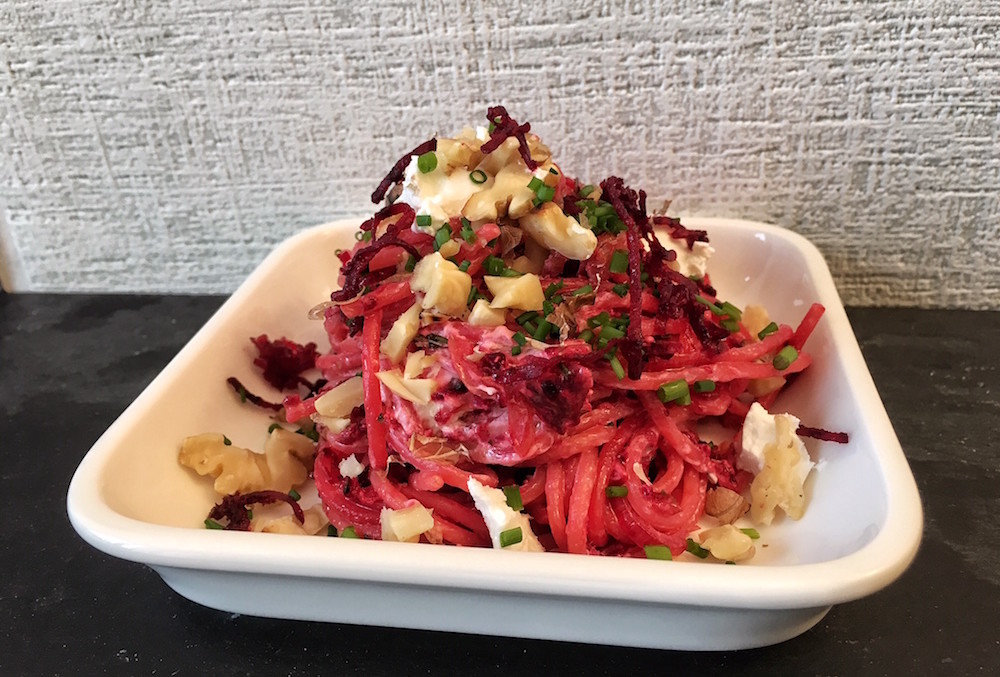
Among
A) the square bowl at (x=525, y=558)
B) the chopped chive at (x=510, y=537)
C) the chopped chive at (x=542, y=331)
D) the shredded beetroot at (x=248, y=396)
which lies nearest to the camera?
the square bowl at (x=525, y=558)

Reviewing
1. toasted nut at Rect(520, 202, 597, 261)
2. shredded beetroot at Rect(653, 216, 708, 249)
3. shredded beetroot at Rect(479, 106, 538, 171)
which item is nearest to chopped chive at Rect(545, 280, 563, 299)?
toasted nut at Rect(520, 202, 597, 261)

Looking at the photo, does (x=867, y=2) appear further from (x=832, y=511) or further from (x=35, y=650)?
(x=35, y=650)

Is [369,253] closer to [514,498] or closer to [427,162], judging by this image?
[427,162]

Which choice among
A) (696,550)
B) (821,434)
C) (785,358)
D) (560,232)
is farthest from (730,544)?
(560,232)

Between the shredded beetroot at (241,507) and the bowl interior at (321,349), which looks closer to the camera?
the bowl interior at (321,349)

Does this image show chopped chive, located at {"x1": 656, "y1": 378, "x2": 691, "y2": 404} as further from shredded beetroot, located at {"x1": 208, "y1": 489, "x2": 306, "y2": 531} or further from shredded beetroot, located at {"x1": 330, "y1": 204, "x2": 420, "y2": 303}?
shredded beetroot, located at {"x1": 208, "y1": 489, "x2": 306, "y2": 531}

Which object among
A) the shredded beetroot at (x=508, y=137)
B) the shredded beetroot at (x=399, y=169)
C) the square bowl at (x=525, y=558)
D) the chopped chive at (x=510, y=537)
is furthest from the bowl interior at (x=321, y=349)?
the shredded beetroot at (x=508, y=137)

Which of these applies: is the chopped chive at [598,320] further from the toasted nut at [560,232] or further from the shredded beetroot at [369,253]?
the shredded beetroot at [369,253]
